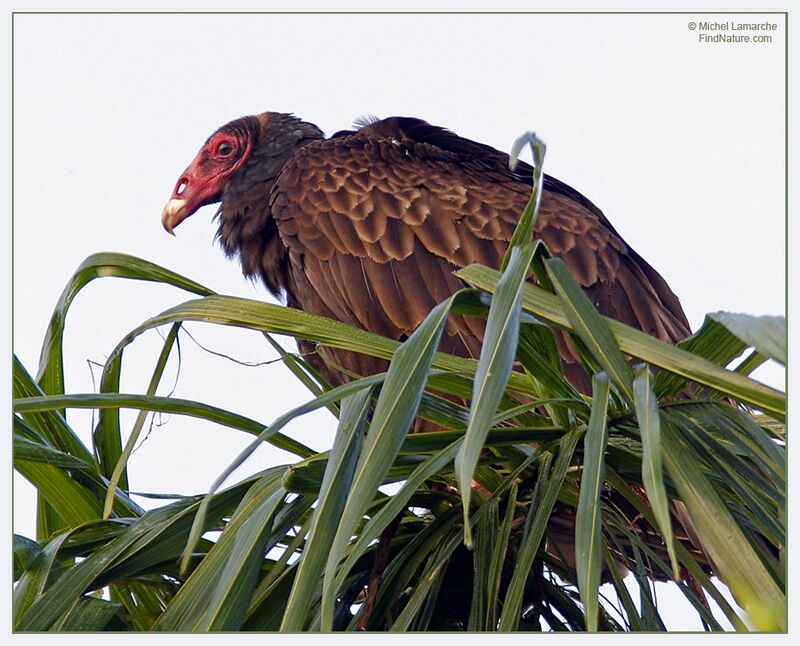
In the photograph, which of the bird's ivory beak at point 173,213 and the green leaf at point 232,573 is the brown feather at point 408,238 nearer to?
the bird's ivory beak at point 173,213

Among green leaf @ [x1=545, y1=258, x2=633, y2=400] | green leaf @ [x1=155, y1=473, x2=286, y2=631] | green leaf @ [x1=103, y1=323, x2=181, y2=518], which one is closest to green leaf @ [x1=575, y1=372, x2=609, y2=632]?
green leaf @ [x1=545, y1=258, x2=633, y2=400]

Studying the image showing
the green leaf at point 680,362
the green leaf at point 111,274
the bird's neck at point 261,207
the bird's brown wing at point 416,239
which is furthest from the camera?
the bird's neck at point 261,207

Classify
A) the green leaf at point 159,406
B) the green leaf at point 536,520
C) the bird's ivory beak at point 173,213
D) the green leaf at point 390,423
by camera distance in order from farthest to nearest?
the bird's ivory beak at point 173,213 → the green leaf at point 159,406 → the green leaf at point 536,520 → the green leaf at point 390,423

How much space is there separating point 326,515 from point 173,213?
11.1 feet

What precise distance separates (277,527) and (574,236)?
221cm

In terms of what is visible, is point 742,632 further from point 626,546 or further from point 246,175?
point 246,175

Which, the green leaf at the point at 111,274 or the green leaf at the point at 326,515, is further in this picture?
the green leaf at the point at 111,274

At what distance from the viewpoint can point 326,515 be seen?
1.69 m

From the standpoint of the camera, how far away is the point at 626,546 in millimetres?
2844

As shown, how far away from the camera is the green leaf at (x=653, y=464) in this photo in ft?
4.63

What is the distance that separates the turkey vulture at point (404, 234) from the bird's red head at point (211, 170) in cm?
38

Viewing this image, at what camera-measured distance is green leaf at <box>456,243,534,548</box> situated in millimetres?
1450

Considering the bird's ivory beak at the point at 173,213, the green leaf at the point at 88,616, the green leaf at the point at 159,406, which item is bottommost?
the green leaf at the point at 88,616

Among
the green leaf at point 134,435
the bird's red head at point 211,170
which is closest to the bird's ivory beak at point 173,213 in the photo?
the bird's red head at point 211,170
